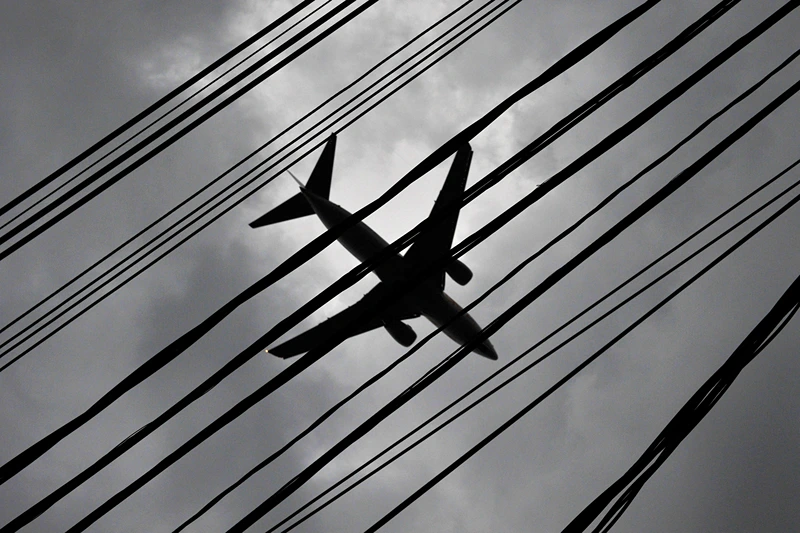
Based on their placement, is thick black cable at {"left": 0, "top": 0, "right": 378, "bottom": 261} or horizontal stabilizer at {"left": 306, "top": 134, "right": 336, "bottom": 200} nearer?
thick black cable at {"left": 0, "top": 0, "right": 378, "bottom": 261}

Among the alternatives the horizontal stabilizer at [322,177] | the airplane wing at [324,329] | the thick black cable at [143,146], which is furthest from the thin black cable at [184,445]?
the horizontal stabilizer at [322,177]

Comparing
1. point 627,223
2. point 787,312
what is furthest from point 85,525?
point 787,312

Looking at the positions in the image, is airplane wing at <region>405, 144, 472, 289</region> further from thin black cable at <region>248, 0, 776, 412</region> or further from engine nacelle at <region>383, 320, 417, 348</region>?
thin black cable at <region>248, 0, 776, 412</region>

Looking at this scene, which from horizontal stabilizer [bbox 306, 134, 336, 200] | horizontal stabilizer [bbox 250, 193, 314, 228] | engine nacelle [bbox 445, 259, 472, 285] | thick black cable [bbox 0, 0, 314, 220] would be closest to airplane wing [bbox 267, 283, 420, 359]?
engine nacelle [bbox 445, 259, 472, 285]

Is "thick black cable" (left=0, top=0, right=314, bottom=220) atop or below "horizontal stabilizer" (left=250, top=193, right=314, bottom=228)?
below

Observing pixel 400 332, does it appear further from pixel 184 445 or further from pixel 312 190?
pixel 184 445

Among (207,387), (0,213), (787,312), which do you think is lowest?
(787,312)

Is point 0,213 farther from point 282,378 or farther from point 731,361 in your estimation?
point 731,361
